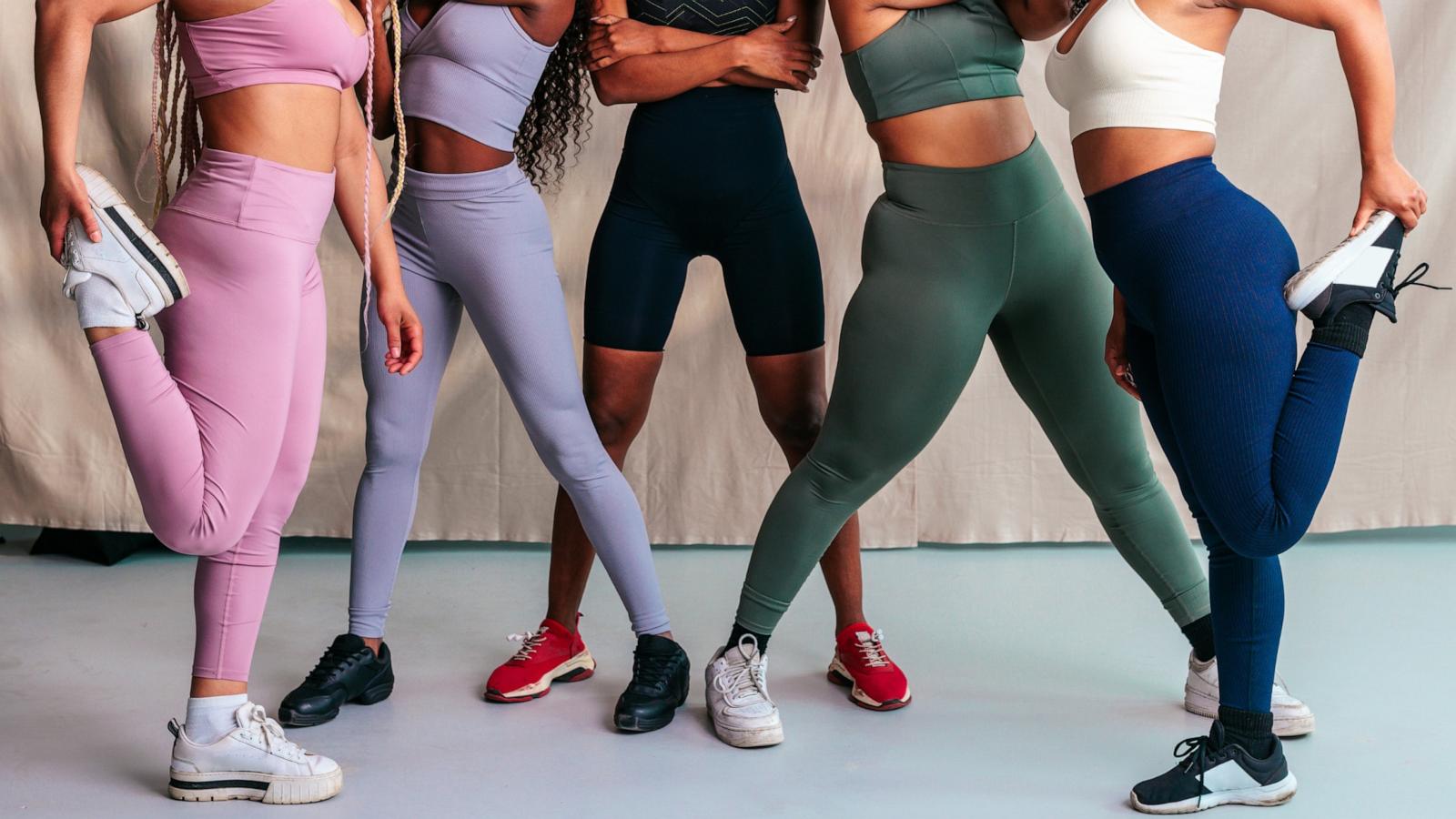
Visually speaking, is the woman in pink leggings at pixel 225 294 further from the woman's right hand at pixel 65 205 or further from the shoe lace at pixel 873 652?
the shoe lace at pixel 873 652

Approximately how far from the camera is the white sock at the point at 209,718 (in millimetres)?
2189

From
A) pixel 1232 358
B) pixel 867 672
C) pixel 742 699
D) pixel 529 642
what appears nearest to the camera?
pixel 1232 358

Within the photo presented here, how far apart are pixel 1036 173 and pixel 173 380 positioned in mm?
1442

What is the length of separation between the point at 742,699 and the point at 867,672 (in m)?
0.33

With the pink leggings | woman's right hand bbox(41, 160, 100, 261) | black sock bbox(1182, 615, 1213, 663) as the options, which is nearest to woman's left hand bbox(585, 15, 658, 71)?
the pink leggings

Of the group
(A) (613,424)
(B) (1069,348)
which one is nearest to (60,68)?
(A) (613,424)

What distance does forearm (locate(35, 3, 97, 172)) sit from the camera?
1823 millimetres

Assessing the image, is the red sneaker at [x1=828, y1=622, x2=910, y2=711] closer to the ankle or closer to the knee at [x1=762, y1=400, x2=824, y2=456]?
the knee at [x1=762, y1=400, x2=824, y2=456]

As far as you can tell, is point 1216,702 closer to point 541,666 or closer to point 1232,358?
point 1232,358

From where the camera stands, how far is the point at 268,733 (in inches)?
87.6

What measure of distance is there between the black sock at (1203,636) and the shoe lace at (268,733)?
5.34 ft

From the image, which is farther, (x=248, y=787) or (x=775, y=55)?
(x=775, y=55)

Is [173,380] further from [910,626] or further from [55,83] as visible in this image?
[910,626]

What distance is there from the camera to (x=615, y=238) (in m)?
2.62
